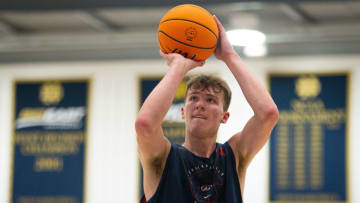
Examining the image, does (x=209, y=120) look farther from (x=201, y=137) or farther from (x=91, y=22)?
(x=91, y=22)

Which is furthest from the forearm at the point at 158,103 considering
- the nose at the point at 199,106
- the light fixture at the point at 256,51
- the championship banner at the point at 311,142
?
the championship banner at the point at 311,142

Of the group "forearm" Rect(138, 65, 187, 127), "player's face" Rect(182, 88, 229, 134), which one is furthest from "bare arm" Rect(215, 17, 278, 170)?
"forearm" Rect(138, 65, 187, 127)

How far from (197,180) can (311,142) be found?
15.9ft

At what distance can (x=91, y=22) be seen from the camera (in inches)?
270

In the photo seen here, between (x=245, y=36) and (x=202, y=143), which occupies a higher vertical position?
(x=245, y=36)

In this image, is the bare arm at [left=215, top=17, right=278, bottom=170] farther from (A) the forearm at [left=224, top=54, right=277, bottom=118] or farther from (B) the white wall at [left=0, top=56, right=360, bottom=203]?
(B) the white wall at [left=0, top=56, right=360, bottom=203]

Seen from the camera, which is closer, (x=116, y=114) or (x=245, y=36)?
(x=245, y=36)

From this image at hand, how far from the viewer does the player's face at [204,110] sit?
2260 mm

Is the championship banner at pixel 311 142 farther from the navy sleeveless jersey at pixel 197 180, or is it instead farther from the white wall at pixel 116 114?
the navy sleeveless jersey at pixel 197 180

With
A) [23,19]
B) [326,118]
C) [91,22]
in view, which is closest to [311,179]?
[326,118]

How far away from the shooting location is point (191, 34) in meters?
2.29

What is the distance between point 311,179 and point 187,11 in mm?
4976

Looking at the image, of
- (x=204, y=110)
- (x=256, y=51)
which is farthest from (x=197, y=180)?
(x=256, y=51)

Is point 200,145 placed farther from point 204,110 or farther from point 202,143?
point 204,110
